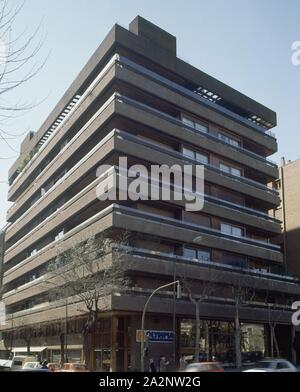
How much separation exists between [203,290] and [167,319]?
4.20m

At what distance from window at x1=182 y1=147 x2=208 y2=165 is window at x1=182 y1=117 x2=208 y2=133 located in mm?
2512

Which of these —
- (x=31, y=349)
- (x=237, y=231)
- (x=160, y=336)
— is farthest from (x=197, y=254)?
(x=31, y=349)

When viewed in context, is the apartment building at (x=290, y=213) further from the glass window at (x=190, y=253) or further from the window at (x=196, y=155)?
the glass window at (x=190, y=253)

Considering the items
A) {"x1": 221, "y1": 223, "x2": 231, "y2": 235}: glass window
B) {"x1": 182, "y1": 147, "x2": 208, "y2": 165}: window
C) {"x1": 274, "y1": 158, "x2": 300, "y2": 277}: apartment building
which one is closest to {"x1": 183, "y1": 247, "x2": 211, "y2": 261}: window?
{"x1": 221, "y1": 223, "x2": 231, "y2": 235}: glass window

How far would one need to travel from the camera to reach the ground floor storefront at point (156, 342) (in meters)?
41.8

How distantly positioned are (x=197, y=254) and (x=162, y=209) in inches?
226

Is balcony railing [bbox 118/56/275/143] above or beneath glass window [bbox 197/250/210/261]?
above

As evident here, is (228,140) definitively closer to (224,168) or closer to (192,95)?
(224,168)

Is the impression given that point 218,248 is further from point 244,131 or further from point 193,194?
point 244,131

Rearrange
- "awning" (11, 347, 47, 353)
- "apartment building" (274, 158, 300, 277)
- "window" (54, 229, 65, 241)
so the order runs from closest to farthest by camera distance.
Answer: "window" (54, 229, 65, 241)
"awning" (11, 347, 47, 353)
"apartment building" (274, 158, 300, 277)

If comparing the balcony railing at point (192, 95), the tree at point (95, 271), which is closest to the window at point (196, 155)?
the balcony railing at point (192, 95)

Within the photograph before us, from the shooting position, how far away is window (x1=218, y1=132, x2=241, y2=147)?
5581 cm

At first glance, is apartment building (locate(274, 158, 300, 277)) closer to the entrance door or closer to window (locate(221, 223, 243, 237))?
window (locate(221, 223, 243, 237))

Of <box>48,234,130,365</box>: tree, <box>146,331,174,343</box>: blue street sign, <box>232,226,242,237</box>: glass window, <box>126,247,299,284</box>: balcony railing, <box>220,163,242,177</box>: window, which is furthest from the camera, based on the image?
<box>220,163,242,177</box>: window
